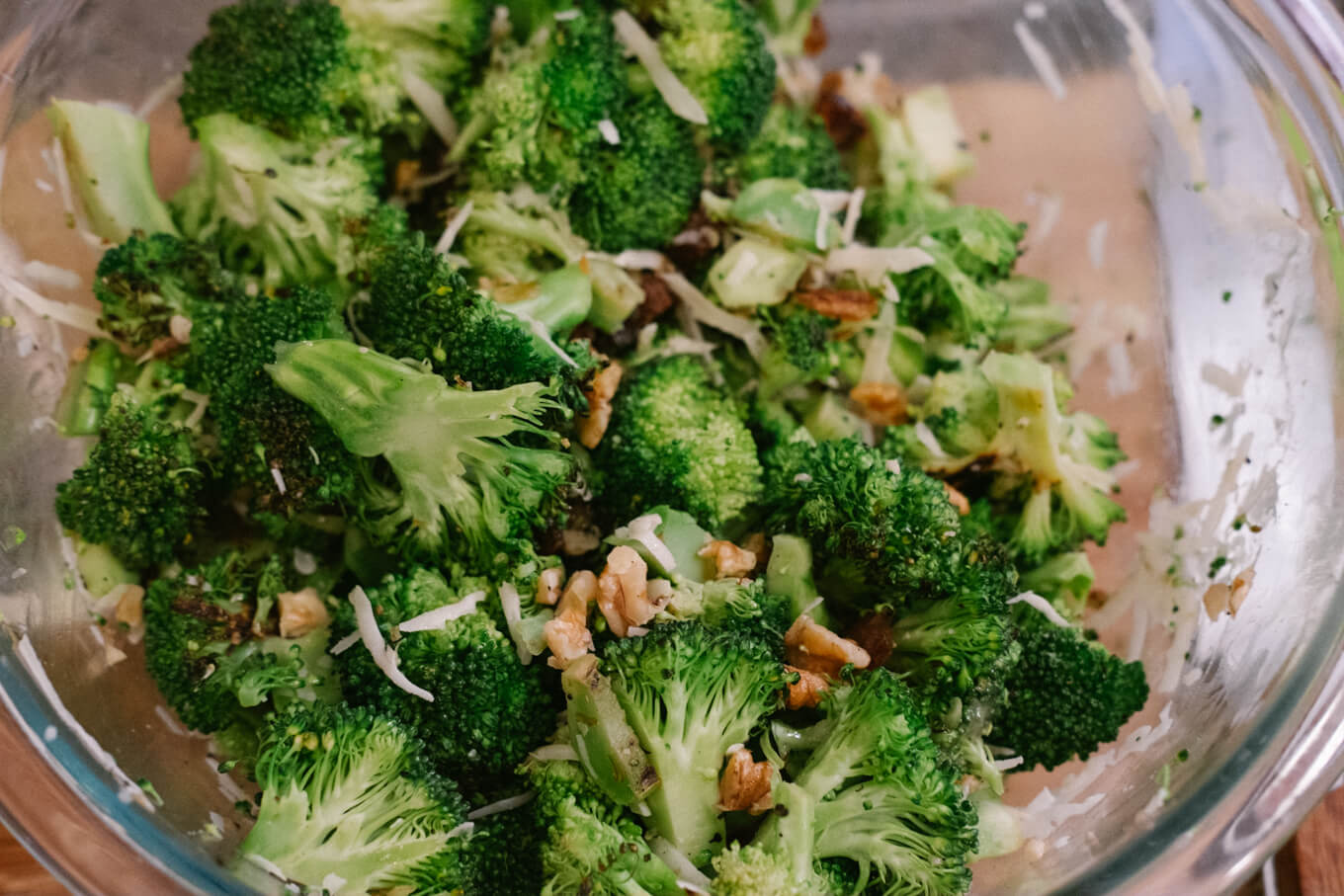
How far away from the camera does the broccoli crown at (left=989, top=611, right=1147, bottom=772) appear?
4.23 feet

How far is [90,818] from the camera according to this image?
110cm

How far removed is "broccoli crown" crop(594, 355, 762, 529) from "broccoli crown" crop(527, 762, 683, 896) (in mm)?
372

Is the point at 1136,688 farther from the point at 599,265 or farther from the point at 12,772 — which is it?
the point at 12,772

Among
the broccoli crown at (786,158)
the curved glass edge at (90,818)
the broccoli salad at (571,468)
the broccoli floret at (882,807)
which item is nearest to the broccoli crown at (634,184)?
the broccoli salad at (571,468)

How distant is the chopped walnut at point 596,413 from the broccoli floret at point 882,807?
1.64 feet

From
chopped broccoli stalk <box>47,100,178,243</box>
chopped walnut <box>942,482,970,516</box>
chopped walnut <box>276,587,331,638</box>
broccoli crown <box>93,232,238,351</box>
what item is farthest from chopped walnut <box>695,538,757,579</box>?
chopped broccoli stalk <box>47,100,178,243</box>

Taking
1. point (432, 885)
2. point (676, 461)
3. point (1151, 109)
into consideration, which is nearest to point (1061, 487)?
point (676, 461)

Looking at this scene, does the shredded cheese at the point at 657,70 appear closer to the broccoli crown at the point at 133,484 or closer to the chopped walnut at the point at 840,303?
the chopped walnut at the point at 840,303

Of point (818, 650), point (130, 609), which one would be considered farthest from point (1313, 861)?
point (130, 609)

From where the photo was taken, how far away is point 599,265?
1.43 metres

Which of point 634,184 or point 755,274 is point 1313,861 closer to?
point 755,274

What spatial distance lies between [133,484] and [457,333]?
1.61ft

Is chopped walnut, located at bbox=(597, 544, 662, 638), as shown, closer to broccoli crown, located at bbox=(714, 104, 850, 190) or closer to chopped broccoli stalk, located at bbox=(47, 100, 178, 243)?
broccoli crown, located at bbox=(714, 104, 850, 190)

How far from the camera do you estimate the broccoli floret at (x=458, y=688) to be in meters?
1.16
